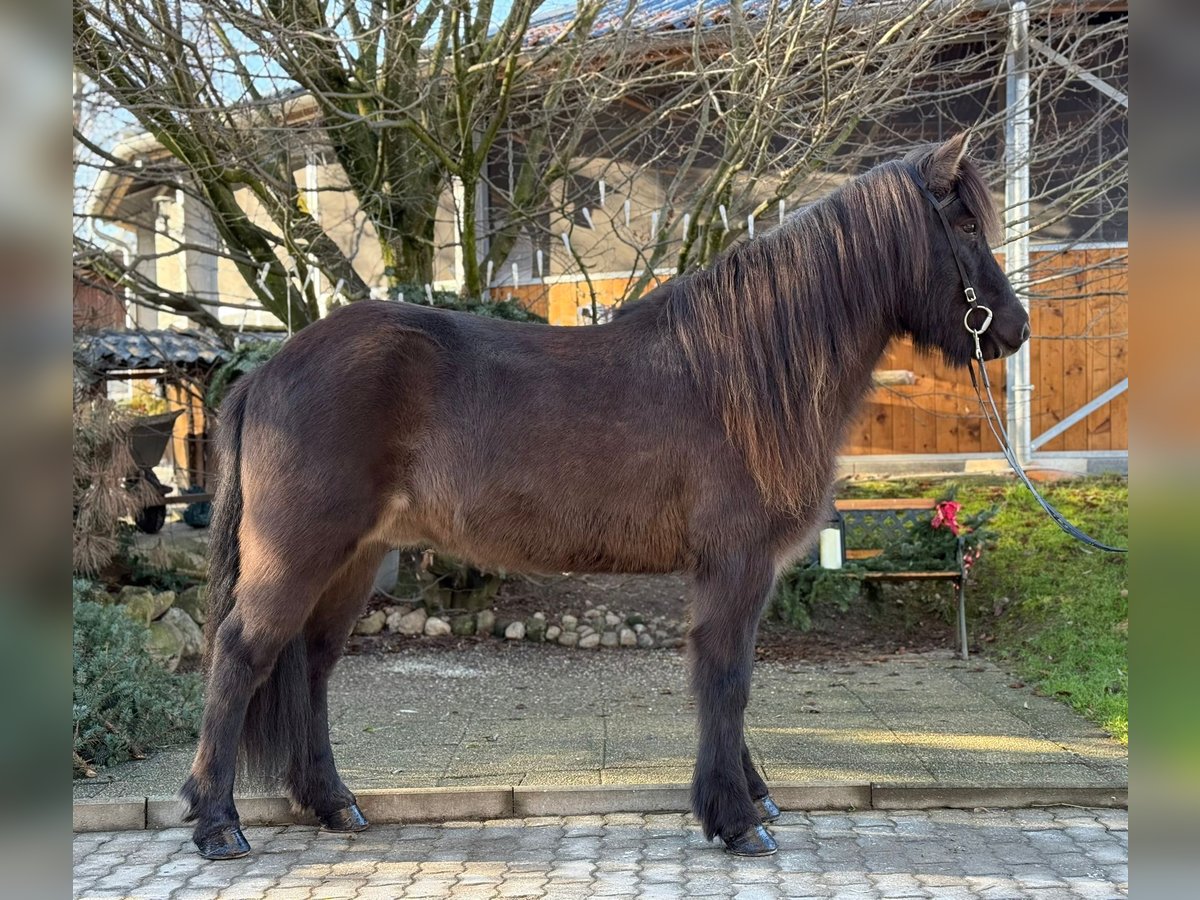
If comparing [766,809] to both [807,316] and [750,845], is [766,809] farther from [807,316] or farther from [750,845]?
[807,316]

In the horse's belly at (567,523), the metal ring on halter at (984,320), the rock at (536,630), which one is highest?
the metal ring on halter at (984,320)

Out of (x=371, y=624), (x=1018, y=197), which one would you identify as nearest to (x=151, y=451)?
(x=371, y=624)

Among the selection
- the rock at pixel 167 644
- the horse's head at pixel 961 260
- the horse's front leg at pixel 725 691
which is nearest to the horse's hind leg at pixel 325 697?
the horse's front leg at pixel 725 691

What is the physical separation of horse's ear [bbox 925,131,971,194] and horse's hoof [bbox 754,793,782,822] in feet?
7.75

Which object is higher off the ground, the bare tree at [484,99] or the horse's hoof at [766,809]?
the bare tree at [484,99]

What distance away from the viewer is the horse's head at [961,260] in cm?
359

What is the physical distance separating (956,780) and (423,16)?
5233mm

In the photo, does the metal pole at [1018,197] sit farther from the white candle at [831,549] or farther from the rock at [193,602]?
the rock at [193,602]

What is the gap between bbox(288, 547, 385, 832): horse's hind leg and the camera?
3756mm

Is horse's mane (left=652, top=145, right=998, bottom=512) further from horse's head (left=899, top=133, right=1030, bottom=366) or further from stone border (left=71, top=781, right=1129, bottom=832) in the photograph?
stone border (left=71, top=781, right=1129, bottom=832)

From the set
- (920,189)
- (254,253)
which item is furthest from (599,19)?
(920,189)

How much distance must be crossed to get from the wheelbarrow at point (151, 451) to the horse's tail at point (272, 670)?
4.17 meters

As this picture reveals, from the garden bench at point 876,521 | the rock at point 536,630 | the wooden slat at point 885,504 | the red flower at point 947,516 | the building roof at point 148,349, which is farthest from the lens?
the building roof at point 148,349
